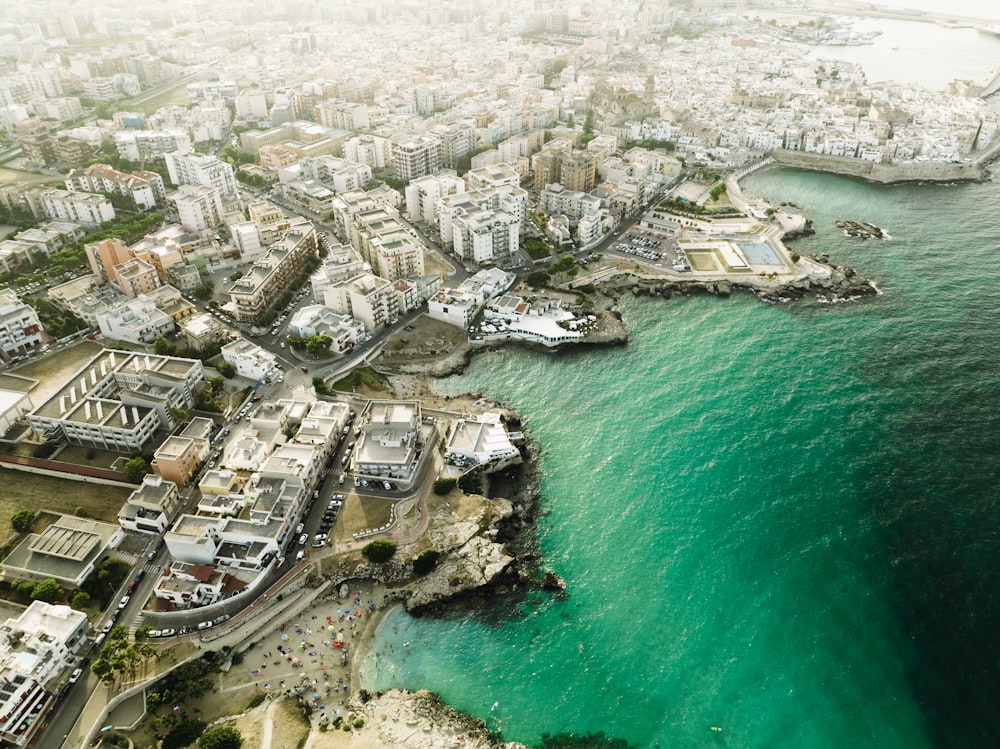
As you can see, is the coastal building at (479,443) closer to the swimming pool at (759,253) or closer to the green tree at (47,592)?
the green tree at (47,592)

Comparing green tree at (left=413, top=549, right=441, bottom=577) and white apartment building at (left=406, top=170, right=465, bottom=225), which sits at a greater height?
white apartment building at (left=406, top=170, right=465, bottom=225)

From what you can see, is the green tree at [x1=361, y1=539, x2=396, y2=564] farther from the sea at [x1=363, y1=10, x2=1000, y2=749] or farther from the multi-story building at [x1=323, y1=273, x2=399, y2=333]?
the multi-story building at [x1=323, y1=273, x2=399, y2=333]

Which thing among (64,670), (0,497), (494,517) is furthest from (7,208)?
(494,517)

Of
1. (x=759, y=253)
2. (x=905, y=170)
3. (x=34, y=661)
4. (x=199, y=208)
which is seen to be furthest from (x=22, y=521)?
(x=905, y=170)

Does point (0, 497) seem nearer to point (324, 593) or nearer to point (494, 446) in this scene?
point (324, 593)

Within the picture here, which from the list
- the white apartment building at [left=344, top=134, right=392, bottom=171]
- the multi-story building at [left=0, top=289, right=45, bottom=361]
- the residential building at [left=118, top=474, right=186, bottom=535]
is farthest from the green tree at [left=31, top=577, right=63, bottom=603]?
the white apartment building at [left=344, top=134, right=392, bottom=171]

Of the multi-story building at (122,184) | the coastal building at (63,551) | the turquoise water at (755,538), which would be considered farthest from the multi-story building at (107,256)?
the turquoise water at (755,538)
